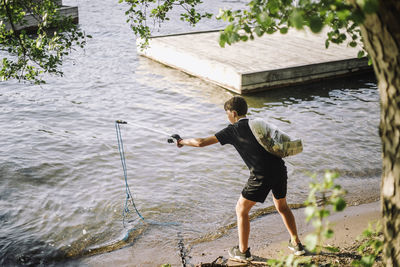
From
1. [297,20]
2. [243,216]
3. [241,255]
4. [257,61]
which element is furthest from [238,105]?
[257,61]

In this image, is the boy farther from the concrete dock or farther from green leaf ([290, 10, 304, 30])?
the concrete dock

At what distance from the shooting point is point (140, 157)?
9.66 metres

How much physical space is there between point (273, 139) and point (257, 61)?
33.7 ft

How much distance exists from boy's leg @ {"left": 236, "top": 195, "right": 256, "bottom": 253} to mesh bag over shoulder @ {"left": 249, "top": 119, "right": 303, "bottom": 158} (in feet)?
2.53

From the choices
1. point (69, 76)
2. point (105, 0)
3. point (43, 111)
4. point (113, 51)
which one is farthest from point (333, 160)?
point (105, 0)

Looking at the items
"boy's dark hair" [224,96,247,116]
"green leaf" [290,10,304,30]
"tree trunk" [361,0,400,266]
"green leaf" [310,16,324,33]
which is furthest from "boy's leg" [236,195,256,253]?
"green leaf" [290,10,304,30]

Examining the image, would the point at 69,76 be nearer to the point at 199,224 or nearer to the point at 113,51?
the point at 113,51

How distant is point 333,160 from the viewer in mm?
9352

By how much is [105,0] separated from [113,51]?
17.7m

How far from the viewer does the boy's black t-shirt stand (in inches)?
188

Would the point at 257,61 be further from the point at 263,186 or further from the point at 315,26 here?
the point at 315,26

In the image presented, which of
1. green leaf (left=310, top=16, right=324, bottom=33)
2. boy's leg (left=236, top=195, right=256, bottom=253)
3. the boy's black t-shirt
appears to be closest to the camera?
green leaf (left=310, top=16, right=324, bottom=33)

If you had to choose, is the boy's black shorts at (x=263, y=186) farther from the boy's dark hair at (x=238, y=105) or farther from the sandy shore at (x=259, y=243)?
the sandy shore at (x=259, y=243)

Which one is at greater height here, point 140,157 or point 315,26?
point 315,26
